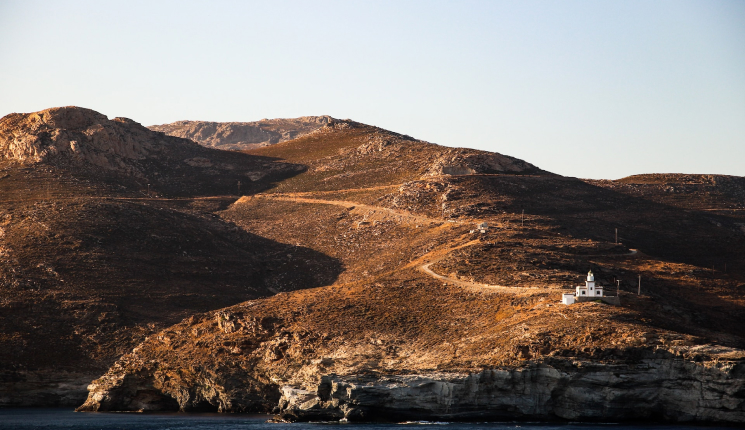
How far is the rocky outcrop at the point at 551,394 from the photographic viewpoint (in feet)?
247

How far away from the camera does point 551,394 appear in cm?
7812

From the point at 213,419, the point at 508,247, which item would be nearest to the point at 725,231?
the point at 508,247

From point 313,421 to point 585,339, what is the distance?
23.6 meters

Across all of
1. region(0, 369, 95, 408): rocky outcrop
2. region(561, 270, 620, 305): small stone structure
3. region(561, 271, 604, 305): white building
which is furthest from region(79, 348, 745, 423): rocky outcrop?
region(0, 369, 95, 408): rocky outcrop

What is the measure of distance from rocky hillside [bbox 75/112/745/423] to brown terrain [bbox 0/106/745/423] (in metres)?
0.23

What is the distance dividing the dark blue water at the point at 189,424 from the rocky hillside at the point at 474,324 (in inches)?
76.1

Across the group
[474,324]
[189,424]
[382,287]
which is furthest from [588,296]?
[189,424]

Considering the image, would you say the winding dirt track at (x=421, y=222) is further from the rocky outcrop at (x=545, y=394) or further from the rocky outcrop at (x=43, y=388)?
the rocky outcrop at (x=43, y=388)

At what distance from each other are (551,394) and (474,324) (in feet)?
46.2

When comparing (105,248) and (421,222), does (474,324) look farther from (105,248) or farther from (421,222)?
(105,248)

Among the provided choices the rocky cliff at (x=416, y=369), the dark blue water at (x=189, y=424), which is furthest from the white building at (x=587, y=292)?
the dark blue water at (x=189, y=424)

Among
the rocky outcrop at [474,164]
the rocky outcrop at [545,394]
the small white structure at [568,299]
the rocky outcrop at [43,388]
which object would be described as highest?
the rocky outcrop at [474,164]

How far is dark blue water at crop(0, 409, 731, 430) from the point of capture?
75.2 m

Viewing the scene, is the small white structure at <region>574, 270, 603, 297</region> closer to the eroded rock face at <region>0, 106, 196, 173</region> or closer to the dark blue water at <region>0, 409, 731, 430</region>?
the dark blue water at <region>0, 409, 731, 430</region>
